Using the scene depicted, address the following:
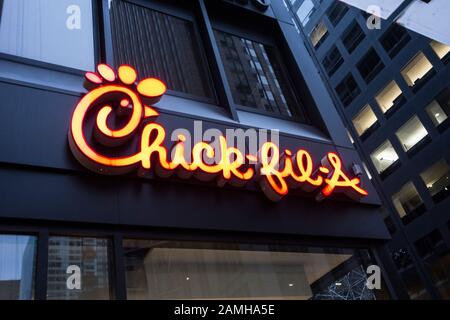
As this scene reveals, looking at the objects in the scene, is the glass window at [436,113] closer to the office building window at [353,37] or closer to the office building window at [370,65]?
the office building window at [370,65]

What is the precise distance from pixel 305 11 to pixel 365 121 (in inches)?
505

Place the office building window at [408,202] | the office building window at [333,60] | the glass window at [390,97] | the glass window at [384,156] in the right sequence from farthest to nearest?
the office building window at [333,60] < the glass window at [384,156] < the glass window at [390,97] < the office building window at [408,202]

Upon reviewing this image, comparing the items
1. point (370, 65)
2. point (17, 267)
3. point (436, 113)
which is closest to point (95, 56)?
point (17, 267)

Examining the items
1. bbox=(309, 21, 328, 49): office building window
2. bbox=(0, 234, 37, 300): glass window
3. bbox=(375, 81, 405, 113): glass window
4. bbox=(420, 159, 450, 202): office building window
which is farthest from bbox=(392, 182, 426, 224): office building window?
bbox=(0, 234, 37, 300): glass window

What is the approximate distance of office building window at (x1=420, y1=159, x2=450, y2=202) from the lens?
1017 inches

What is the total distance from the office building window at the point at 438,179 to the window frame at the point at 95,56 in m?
23.6

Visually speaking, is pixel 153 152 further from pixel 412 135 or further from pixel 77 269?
pixel 412 135

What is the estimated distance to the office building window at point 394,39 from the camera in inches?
1157

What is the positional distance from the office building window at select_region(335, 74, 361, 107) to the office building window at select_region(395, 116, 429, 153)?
553 cm

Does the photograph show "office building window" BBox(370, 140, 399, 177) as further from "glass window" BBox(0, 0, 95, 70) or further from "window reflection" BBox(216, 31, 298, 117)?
"glass window" BBox(0, 0, 95, 70)

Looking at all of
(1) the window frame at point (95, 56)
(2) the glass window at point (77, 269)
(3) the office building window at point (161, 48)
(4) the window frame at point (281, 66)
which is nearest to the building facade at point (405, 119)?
(4) the window frame at point (281, 66)

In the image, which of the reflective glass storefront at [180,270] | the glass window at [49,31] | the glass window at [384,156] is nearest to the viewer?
the reflective glass storefront at [180,270]

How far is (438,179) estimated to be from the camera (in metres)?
26.6

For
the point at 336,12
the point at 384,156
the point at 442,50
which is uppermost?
the point at 336,12
